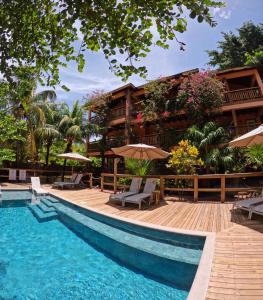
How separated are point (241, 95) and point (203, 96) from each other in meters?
3.61

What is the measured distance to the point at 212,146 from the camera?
13.3 metres

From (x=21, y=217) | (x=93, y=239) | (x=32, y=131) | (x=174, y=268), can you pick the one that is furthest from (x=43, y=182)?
(x=174, y=268)

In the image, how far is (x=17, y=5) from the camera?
3445 mm

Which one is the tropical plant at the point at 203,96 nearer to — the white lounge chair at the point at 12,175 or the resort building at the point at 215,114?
the resort building at the point at 215,114

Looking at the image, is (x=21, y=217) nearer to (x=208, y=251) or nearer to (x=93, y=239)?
(x=93, y=239)

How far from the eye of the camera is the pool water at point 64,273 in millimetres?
4270

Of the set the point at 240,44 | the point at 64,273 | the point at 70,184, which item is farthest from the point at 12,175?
the point at 240,44

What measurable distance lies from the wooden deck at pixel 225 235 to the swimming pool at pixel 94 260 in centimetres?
65

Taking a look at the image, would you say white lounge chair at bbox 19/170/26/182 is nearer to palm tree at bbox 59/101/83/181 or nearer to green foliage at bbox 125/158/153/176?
palm tree at bbox 59/101/83/181

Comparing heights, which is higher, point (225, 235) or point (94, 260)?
point (225, 235)

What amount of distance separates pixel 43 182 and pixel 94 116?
7.16m

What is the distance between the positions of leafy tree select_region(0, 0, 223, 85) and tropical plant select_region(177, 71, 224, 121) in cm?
1155

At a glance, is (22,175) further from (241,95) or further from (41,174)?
(241,95)

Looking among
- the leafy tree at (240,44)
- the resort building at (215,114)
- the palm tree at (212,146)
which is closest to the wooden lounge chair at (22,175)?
the resort building at (215,114)
